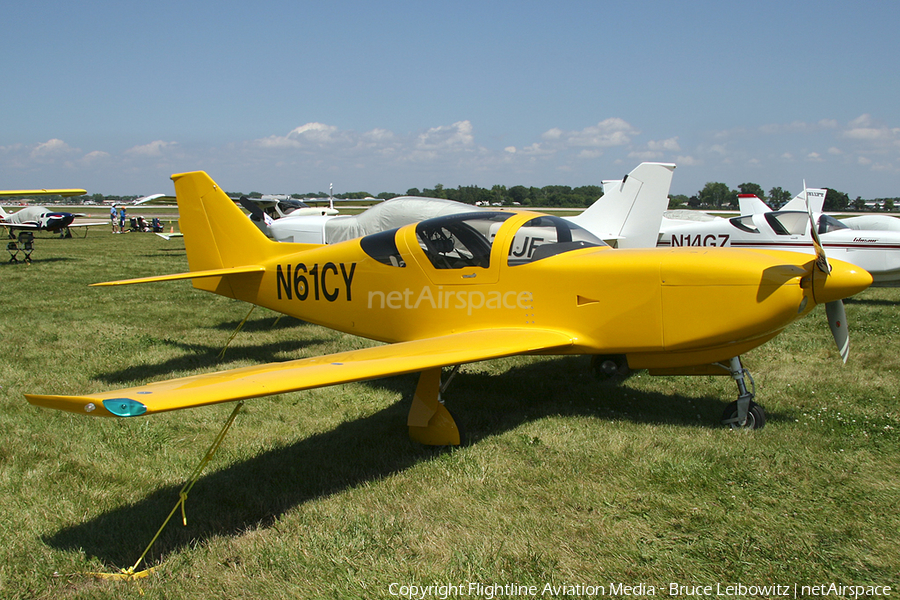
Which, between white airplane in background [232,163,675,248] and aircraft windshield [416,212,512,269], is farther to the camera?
white airplane in background [232,163,675,248]

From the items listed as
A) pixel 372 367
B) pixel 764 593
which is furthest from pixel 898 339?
pixel 372 367

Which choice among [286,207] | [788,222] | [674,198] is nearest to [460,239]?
[788,222]

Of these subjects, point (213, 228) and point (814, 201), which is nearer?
point (213, 228)

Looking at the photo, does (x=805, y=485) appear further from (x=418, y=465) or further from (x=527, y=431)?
(x=418, y=465)

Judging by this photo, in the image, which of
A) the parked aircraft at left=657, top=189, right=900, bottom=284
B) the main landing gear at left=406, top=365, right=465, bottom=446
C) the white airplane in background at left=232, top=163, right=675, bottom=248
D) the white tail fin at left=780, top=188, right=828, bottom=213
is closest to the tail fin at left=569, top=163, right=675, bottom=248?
the white airplane in background at left=232, top=163, right=675, bottom=248

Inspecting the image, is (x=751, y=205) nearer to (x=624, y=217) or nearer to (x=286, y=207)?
(x=624, y=217)

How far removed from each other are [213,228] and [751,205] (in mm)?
11712

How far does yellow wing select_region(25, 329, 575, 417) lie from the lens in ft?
8.39

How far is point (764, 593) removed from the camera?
9.05 ft

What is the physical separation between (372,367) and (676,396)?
3.47m

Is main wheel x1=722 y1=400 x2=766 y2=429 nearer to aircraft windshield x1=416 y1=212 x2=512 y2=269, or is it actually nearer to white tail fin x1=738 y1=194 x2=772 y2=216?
aircraft windshield x1=416 y1=212 x2=512 y2=269

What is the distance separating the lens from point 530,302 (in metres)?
4.83

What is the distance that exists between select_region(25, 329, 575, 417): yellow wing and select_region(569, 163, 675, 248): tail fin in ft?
23.0

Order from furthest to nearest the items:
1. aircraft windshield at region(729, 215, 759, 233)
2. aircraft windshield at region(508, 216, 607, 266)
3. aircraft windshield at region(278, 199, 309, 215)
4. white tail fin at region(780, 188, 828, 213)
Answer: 1. aircraft windshield at region(278, 199, 309, 215)
2. white tail fin at region(780, 188, 828, 213)
3. aircraft windshield at region(729, 215, 759, 233)
4. aircraft windshield at region(508, 216, 607, 266)
